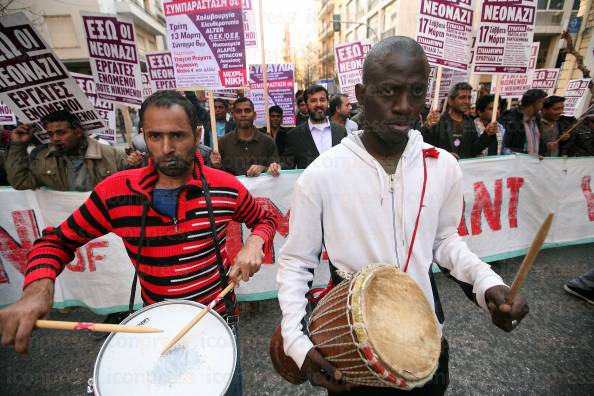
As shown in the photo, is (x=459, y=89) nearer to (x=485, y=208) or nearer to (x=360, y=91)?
(x=485, y=208)

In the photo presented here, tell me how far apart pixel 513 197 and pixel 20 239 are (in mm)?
6301

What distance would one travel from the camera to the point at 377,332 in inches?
46.4

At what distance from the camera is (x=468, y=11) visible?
13.7 ft

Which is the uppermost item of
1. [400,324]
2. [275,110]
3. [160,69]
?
[160,69]

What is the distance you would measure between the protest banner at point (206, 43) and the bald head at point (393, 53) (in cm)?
287

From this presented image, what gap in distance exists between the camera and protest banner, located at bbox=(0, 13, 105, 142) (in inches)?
111

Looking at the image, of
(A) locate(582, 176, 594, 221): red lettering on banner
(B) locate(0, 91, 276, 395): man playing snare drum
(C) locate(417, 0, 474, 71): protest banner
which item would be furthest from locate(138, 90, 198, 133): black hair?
(A) locate(582, 176, 594, 221): red lettering on banner

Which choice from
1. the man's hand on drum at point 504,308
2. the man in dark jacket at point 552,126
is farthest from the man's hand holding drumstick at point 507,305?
the man in dark jacket at point 552,126

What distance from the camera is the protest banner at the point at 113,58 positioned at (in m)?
3.63

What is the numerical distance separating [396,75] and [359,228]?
2.29ft

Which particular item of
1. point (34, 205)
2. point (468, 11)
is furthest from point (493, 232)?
point (34, 205)

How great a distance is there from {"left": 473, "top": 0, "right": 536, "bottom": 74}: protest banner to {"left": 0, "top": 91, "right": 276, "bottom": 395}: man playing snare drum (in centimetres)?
417

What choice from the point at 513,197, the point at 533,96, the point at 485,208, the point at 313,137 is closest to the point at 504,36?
the point at 533,96

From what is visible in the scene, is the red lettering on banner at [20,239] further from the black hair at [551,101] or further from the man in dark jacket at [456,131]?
the black hair at [551,101]
